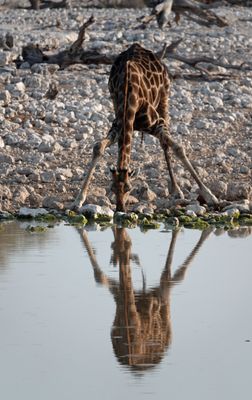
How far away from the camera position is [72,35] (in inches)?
840

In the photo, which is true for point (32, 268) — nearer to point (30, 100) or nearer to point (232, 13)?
point (30, 100)

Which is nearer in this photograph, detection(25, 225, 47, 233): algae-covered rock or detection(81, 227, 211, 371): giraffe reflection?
detection(81, 227, 211, 371): giraffe reflection

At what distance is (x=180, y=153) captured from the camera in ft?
38.8

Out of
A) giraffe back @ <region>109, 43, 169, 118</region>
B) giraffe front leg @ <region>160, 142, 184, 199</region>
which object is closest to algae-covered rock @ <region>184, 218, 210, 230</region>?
giraffe front leg @ <region>160, 142, 184, 199</region>

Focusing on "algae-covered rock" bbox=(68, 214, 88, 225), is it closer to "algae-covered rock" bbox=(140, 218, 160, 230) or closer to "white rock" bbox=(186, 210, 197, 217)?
"algae-covered rock" bbox=(140, 218, 160, 230)

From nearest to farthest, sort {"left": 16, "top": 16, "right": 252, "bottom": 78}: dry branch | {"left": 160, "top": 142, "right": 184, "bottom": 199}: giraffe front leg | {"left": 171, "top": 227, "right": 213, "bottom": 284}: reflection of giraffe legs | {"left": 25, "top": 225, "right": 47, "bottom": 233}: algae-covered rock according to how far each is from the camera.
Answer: {"left": 171, "top": 227, "right": 213, "bottom": 284}: reflection of giraffe legs → {"left": 25, "top": 225, "right": 47, "bottom": 233}: algae-covered rock → {"left": 160, "top": 142, "right": 184, "bottom": 199}: giraffe front leg → {"left": 16, "top": 16, "right": 252, "bottom": 78}: dry branch

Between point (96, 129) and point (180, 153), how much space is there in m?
2.57

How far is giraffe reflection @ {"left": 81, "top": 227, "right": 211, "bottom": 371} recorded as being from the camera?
21.8 feet

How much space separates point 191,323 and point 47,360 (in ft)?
3.77

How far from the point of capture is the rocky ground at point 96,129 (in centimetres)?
1186

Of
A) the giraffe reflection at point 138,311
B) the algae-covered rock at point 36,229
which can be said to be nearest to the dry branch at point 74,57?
the algae-covered rock at point 36,229

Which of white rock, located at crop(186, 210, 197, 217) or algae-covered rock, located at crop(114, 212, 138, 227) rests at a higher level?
algae-covered rock, located at crop(114, 212, 138, 227)

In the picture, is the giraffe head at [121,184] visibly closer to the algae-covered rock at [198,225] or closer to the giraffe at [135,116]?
the giraffe at [135,116]

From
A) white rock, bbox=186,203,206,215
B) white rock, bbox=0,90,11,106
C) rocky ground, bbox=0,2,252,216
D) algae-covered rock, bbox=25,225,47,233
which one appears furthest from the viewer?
white rock, bbox=0,90,11,106
